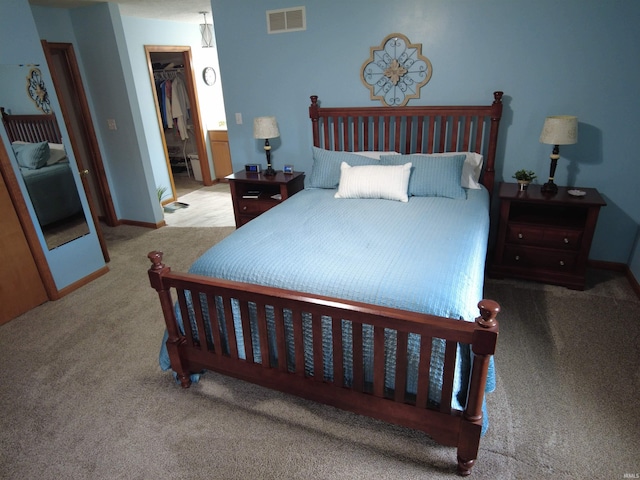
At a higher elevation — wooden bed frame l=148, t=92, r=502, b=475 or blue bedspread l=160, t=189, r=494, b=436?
blue bedspread l=160, t=189, r=494, b=436

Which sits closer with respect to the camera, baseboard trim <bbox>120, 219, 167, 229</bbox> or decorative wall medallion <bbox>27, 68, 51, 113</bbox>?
decorative wall medallion <bbox>27, 68, 51, 113</bbox>

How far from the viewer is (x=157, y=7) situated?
3.96m

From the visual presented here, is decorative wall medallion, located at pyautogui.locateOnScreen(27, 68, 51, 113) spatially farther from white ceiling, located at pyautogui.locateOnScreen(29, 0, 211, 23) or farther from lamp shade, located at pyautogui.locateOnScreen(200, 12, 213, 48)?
lamp shade, located at pyautogui.locateOnScreen(200, 12, 213, 48)

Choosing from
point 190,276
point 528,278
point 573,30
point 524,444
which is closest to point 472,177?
point 528,278

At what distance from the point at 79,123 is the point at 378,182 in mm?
3441

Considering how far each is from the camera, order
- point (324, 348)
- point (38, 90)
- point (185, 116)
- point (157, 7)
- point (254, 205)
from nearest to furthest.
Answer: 1. point (324, 348)
2. point (38, 90)
3. point (254, 205)
4. point (157, 7)
5. point (185, 116)

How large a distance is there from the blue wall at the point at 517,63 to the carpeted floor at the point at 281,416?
39.6 inches

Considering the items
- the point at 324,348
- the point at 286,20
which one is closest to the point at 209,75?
the point at 286,20

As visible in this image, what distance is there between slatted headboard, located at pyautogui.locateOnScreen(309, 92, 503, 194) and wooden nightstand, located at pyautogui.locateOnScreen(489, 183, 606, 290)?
34 cm


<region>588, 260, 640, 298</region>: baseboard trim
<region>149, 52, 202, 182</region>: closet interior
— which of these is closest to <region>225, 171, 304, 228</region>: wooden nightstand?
<region>588, 260, 640, 298</region>: baseboard trim

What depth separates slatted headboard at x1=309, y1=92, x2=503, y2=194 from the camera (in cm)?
297

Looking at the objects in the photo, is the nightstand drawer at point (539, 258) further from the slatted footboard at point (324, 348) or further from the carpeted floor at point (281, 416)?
the slatted footboard at point (324, 348)

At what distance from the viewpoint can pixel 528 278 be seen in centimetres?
292

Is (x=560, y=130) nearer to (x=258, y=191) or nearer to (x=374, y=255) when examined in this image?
(x=374, y=255)
